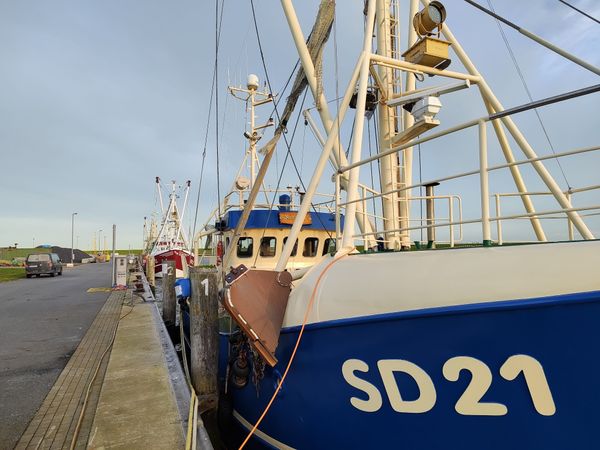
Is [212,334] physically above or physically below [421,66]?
below

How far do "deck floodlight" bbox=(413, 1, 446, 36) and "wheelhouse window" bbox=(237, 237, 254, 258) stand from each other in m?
5.00

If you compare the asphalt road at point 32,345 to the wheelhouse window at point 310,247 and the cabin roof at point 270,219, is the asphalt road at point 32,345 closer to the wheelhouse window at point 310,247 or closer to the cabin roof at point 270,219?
the cabin roof at point 270,219

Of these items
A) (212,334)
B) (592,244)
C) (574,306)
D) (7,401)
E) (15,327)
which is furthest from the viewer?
(15,327)

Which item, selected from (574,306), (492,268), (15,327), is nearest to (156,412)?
(492,268)

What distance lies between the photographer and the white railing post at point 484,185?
2.93 metres

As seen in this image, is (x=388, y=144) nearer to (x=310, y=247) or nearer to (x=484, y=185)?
(x=484, y=185)

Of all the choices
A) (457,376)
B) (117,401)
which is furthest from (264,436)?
(457,376)

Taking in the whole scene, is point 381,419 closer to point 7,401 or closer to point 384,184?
point 384,184

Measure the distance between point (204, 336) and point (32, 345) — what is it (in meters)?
4.99

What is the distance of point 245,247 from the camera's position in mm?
8422

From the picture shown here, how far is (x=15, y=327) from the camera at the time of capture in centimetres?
1043

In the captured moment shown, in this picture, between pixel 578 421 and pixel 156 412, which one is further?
pixel 156 412

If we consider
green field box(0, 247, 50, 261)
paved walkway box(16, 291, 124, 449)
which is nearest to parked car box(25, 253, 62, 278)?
paved walkway box(16, 291, 124, 449)

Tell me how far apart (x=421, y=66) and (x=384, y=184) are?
1.68 m
